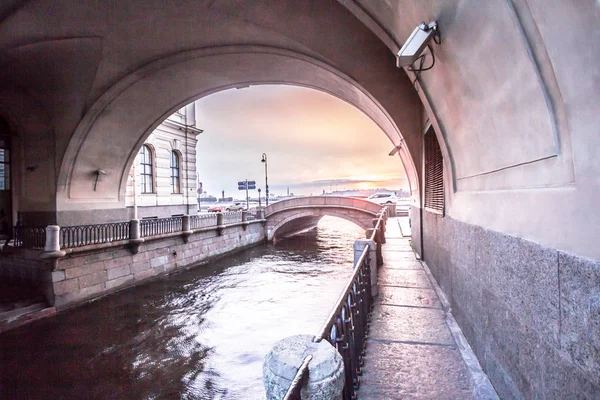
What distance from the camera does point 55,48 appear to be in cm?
994

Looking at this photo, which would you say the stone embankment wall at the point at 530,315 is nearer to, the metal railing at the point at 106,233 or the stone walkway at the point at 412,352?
the stone walkway at the point at 412,352

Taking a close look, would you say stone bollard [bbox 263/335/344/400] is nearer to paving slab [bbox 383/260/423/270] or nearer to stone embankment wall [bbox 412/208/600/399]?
stone embankment wall [bbox 412/208/600/399]

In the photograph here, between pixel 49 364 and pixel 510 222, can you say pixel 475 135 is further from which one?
pixel 49 364

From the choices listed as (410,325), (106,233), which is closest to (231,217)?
(106,233)

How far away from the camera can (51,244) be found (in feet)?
31.6

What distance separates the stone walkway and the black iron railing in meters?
Answer: 11.2

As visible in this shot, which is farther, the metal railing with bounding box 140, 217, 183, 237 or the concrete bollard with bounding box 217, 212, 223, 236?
the concrete bollard with bounding box 217, 212, 223, 236

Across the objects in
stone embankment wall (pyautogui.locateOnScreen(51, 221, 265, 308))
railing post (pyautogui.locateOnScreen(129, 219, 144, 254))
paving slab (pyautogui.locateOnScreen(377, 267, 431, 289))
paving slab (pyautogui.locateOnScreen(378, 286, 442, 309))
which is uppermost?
railing post (pyautogui.locateOnScreen(129, 219, 144, 254))

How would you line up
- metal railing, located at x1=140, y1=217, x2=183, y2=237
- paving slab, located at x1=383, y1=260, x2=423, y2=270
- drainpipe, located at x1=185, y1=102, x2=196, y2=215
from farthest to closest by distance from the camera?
1. drainpipe, located at x1=185, y1=102, x2=196, y2=215
2. metal railing, located at x1=140, y1=217, x2=183, y2=237
3. paving slab, located at x1=383, y1=260, x2=423, y2=270

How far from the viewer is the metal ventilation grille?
6.41 metres

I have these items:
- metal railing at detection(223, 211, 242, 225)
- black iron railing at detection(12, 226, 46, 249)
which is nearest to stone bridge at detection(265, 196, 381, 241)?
metal railing at detection(223, 211, 242, 225)

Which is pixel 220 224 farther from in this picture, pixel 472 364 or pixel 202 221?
pixel 472 364

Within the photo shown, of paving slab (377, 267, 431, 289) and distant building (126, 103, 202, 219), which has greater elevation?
distant building (126, 103, 202, 219)

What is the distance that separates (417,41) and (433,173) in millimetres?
4420
